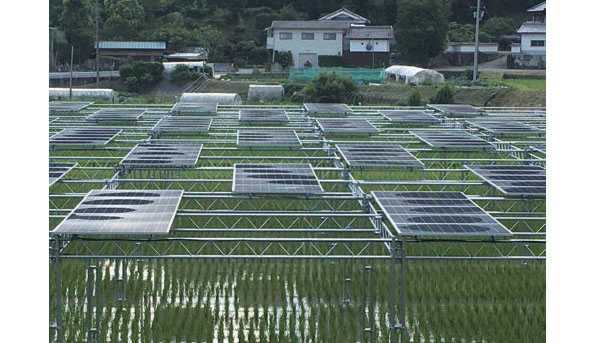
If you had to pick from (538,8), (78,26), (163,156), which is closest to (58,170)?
(163,156)

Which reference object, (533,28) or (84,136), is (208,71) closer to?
(533,28)

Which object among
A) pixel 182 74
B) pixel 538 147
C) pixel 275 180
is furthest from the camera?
pixel 182 74

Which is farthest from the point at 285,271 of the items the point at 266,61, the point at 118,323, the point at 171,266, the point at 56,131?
the point at 266,61

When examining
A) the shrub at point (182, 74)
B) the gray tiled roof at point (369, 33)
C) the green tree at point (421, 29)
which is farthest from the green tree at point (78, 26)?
the green tree at point (421, 29)

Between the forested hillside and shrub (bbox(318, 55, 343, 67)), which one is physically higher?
the forested hillside

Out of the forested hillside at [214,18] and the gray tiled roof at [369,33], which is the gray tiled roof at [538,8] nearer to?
the forested hillside at [214,18]

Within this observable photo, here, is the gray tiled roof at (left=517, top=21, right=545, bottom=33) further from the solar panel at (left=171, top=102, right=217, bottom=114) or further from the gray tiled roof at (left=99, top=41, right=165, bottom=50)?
the solar panel at (left=171, top=102, right=217, bottom=114)

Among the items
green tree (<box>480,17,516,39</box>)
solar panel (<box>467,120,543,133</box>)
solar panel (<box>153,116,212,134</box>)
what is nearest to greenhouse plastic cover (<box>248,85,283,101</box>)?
solar panel (<box>153,116,212,134</box>)
